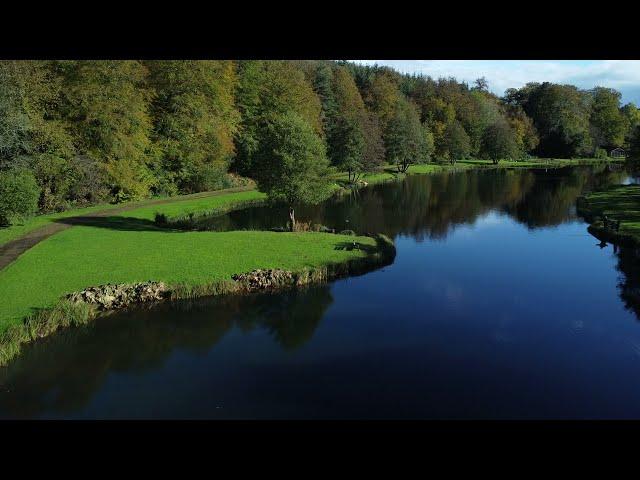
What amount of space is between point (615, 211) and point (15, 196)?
151ft

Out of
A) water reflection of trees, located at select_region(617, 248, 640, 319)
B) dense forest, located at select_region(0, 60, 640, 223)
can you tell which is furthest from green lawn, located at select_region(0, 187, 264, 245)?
water reflection of trees, located at select_region(617, 248, 640, 319)

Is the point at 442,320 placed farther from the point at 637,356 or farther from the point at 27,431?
the point at 27,431

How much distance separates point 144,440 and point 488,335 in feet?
58.7

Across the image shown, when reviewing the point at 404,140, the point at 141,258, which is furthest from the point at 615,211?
the point at 404,140

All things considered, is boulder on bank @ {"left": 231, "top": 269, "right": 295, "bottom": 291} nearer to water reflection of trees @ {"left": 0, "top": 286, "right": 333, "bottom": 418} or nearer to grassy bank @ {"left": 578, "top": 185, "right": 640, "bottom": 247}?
water reflection of trees @ {"left": 0, "top": 286, "right": 333, "bottom": 418}

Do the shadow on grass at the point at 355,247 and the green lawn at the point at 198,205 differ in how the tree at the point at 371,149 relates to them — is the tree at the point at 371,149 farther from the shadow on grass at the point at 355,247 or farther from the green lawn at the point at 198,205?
the shadow on grass at the point at 355,247

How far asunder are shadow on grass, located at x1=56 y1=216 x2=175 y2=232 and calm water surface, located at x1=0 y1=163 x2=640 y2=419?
562 inches

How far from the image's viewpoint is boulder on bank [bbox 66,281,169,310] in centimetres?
2127

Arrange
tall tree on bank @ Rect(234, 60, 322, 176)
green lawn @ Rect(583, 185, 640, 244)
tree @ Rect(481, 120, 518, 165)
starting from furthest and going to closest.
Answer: tree @ Rect(481, 120, 518, 165) < tall tree on bank @ Rect(234, 60, 322, 176) < green lawn @ Rect(583, 185, 640, 244)

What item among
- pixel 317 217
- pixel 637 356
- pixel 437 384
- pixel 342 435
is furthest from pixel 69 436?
pixel 317 217

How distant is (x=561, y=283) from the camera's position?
86.4 feet

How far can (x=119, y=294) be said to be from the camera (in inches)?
868

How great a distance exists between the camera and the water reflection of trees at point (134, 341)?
51.2 feet
